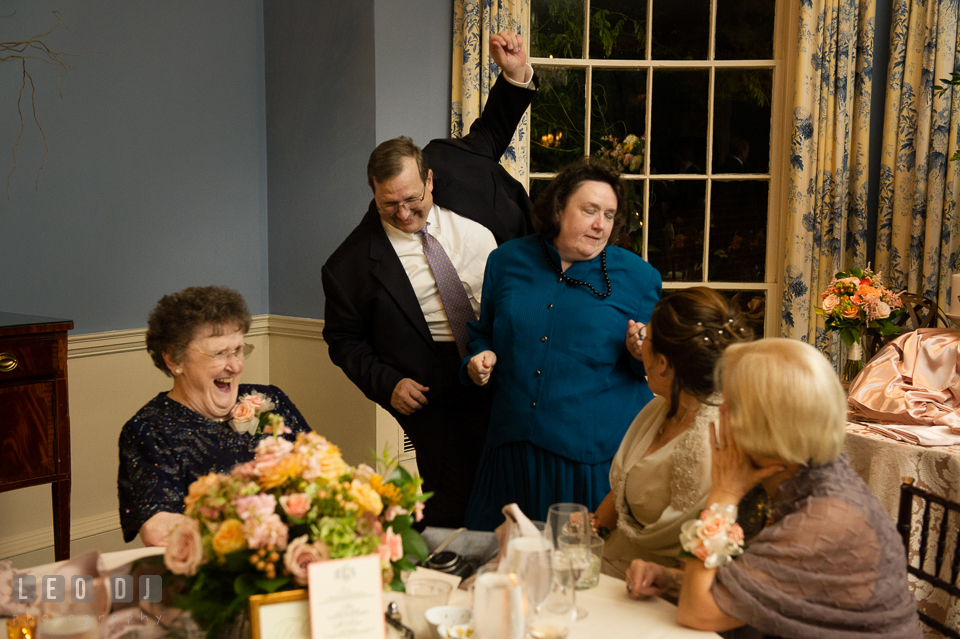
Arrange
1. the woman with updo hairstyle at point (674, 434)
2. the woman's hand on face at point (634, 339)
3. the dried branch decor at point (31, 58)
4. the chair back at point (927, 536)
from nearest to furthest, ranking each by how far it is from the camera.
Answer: the chair back at point (927, 536)
the woman with updo hairstyle at point (674, 434)
the woman's hand on face at point (634, 339)
the dried branch decor at point (31, 58)

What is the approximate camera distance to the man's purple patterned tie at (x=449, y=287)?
2.49 metres

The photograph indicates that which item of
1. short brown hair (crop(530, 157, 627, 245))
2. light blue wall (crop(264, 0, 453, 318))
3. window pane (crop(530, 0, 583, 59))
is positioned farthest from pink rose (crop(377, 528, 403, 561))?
window pane (crop(530, 0, 583, 59))

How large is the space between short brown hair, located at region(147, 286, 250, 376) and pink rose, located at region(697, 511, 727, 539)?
4.06 ft

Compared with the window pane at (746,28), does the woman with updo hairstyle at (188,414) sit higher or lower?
lower

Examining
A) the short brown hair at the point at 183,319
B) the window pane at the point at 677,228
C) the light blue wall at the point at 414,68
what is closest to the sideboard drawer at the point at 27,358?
the short brown hair at the point at 183,319

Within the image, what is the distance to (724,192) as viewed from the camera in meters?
3.87

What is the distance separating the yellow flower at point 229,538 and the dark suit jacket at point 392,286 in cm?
141

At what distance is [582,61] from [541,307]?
2.15m

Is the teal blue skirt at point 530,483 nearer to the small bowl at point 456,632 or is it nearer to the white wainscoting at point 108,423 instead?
the small bowl at point 456,632

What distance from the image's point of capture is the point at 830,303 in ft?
9.77

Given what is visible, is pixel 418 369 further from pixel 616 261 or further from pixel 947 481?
pixel 947 481

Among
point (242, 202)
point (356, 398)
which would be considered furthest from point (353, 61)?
point (356, 398)

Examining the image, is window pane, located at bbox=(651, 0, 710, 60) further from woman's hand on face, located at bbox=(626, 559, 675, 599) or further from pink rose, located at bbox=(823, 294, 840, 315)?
woman's hand on face, located at bbox=(626, 559, 675, 599)

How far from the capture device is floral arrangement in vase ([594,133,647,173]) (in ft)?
12.8
